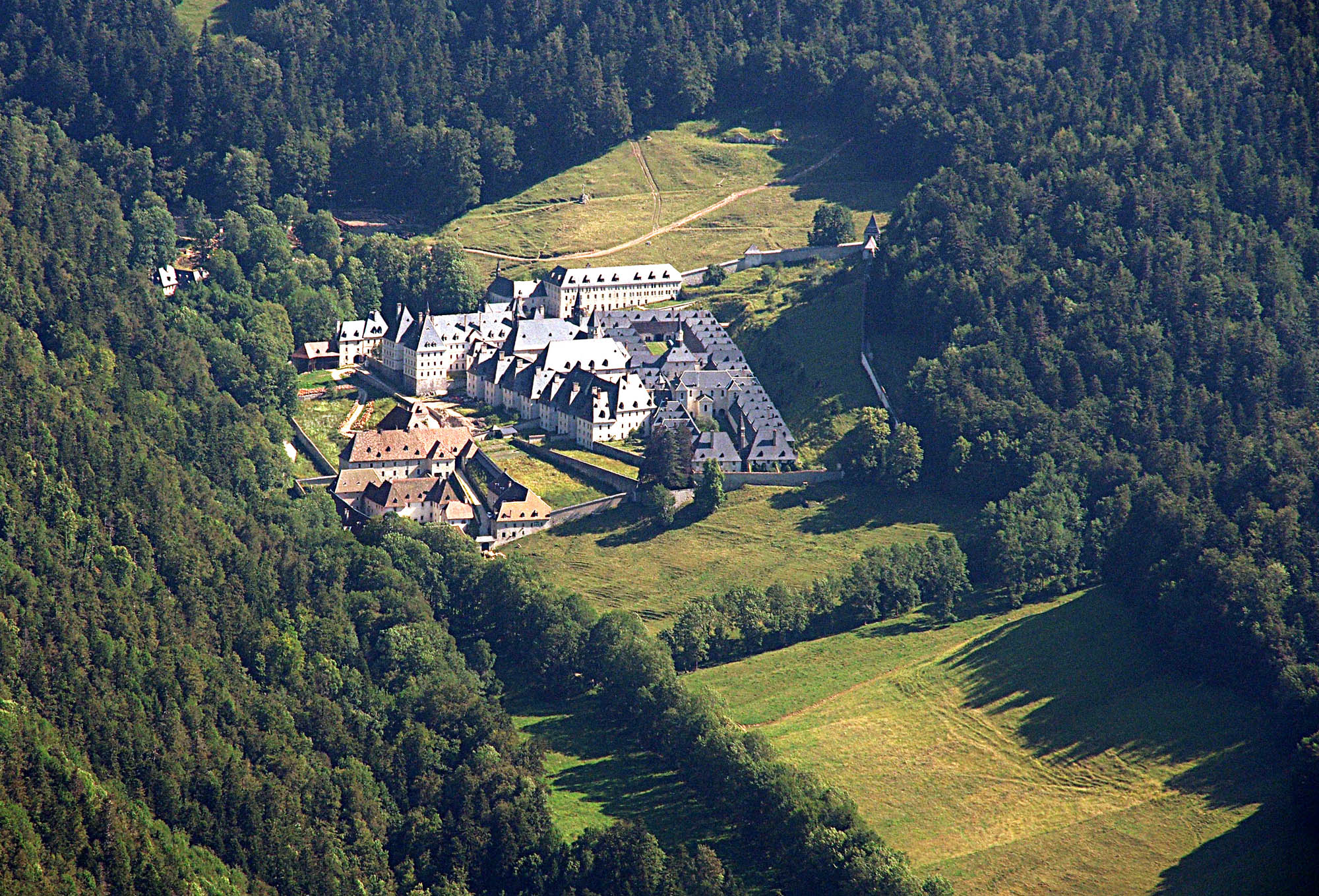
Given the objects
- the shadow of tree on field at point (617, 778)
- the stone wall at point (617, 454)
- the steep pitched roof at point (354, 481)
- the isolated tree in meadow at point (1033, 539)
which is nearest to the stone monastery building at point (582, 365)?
the stone wall at point (617, 454)

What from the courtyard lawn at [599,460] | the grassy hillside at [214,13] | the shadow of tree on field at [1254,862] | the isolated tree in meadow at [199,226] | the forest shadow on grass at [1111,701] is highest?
the grassy hillside at [214,13]

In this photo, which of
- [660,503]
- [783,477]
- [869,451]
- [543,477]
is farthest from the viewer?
[869,451]

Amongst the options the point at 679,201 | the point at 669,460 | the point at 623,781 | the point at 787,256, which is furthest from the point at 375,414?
the point at 679,201

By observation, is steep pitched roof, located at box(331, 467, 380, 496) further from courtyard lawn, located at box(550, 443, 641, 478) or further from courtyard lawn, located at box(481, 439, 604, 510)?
courtyard lawn, located at box(550, 443, 641, 478)

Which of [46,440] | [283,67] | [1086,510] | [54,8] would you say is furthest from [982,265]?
[54,8]

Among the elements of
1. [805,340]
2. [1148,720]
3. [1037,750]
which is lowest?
[1037,750]

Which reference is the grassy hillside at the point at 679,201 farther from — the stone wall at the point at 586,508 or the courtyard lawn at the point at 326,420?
the stone wall at the point at 586,508

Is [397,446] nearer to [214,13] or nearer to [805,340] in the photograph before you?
[805,340]
